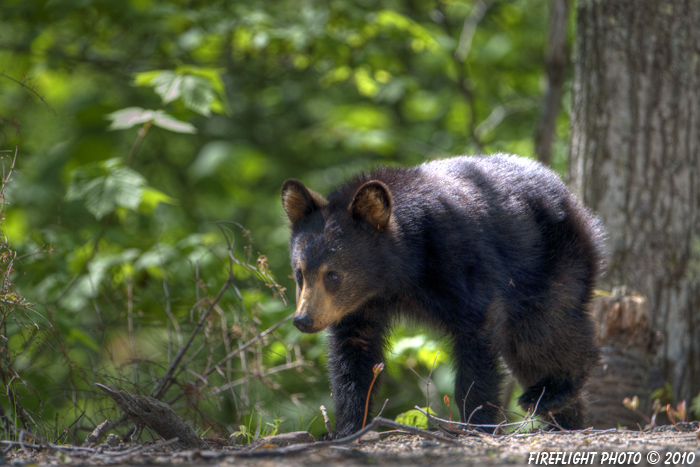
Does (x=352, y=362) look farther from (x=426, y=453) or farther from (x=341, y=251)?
(x=426, y=453)

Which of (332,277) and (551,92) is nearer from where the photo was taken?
(332,277)

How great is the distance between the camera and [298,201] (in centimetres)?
412

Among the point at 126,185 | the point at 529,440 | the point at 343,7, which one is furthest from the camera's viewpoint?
the point at 343,7

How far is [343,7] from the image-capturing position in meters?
6.89

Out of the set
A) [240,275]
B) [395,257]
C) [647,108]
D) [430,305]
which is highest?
[647,108]

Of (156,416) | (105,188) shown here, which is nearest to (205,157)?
(105,188)

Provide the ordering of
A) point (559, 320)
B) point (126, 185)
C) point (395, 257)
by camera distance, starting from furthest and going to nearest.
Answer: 1. point (126, 185)
2. point (559, 320)
3. point (395, 257)

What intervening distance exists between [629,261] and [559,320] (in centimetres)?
119

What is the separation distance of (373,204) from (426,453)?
5.23 feet

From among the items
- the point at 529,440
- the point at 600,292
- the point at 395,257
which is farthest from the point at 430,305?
the point at 600,292

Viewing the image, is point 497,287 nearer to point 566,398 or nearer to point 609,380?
point 566,398

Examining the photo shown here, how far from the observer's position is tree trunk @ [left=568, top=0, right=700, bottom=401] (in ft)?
17.1

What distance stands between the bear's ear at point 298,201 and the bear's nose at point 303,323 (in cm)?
76

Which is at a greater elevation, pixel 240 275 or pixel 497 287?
pixel 497 287
